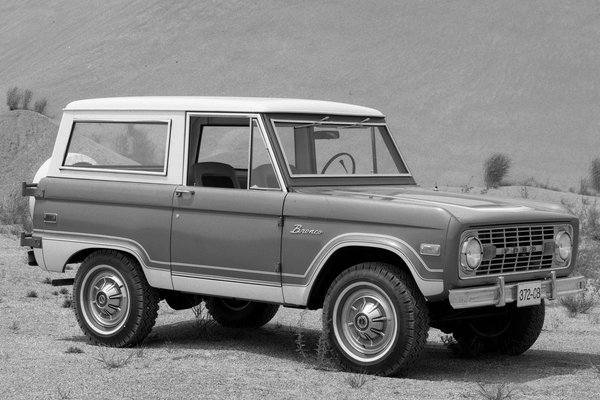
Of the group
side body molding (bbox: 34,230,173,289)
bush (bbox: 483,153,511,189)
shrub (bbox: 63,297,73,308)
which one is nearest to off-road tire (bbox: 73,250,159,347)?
side body molding (bbox: 34,230,173,289)

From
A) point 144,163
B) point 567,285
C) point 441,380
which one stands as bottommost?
point 441,380

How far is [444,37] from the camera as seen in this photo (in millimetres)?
46219

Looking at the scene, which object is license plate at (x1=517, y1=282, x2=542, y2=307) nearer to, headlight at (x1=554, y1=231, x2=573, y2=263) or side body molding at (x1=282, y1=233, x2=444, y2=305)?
headlight at (x1=554, y1=231, x2=573, y2=263)

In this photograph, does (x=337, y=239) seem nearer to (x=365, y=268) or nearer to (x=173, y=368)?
(x=365, y=268)

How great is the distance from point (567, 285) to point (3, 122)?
21324 millimetres

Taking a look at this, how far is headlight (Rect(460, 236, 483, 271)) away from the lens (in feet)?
24.5

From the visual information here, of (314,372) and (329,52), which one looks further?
(329,52)

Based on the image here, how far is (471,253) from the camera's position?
24.8 ft

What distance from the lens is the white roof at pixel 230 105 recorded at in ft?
28.0

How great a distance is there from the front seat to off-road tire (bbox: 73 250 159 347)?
32.8 inches

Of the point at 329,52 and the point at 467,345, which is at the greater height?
the point at 329,52

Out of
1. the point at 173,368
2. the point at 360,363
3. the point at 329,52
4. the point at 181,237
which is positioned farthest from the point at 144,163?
the point at 329,52

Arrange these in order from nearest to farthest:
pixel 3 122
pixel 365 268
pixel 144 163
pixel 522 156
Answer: pixel 365 268 < pixel 144 163 < pixel 3 122 < pixel 522 156

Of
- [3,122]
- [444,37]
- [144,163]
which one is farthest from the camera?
[444,37]
